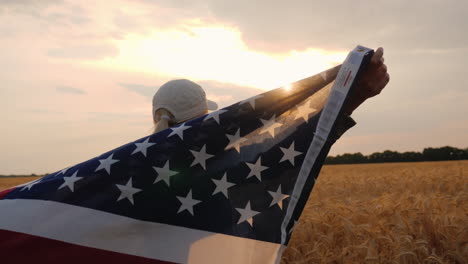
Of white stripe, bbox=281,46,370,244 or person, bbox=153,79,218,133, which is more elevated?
person, bbox=153,79,218,133

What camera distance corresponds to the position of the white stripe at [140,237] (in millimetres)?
2078

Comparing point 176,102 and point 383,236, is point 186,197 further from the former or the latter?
point 383,236

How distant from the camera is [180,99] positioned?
255cm

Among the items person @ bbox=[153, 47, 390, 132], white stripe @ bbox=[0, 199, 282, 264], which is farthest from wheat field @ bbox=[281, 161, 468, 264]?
person @ bbox=[153, 47, 390, 132]

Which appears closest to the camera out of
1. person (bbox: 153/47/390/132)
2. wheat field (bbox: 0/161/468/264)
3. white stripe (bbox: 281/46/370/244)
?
white stripe (bbox: 281/46/370/244)

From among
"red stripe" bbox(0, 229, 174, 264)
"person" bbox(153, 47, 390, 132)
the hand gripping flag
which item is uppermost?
"person" bbox(153, 47, 390, 132)

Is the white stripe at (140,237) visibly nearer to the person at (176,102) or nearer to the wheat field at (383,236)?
the person at (176,102)

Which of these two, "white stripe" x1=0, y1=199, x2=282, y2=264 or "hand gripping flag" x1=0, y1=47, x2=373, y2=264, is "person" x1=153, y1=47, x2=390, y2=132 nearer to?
"hand gripping flag" x1=0, y1=47, x2=373, y2=264

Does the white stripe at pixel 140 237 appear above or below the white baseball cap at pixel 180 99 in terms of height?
below

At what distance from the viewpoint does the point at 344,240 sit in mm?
3211

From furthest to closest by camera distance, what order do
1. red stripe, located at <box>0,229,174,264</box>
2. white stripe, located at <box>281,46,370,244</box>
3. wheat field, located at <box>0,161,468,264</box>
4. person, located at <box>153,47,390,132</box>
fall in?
wheat field, located at <box>0,161,468,264</box>, person, located at <box>153,47,390,132</box>, red stripe, located at <box>0,229,174,264</box>, white stripe, located at <box>281,46,370,244</box>

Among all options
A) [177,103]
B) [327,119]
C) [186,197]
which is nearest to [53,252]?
[186,197]

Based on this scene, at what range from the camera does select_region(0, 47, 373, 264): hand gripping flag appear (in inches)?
81.9

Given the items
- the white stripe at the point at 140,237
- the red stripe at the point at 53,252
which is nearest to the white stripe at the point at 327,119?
the white stripe at the point at 140,237
